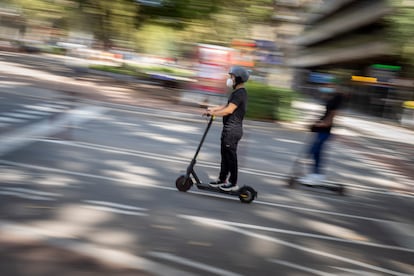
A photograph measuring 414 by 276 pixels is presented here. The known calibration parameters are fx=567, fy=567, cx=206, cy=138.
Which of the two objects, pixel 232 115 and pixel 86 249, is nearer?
pixel 86 249

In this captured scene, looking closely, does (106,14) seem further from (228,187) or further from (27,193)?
Answer: (27,193)

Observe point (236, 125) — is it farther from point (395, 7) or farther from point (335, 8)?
point (335, 8)

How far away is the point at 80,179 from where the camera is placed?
811 centimetres

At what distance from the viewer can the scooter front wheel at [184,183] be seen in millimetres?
7996

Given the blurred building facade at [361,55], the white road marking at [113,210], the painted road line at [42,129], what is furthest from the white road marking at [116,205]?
the blurred building facade at [361,55]

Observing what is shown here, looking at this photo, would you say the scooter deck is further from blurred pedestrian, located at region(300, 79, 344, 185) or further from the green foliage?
the green foliage

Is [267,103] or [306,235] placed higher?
[267,103]

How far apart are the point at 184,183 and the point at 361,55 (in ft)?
92.2

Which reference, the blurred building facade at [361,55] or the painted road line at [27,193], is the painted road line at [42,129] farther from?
the blurred building facade at [361,55]

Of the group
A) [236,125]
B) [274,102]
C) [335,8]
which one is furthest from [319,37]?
[236,125]

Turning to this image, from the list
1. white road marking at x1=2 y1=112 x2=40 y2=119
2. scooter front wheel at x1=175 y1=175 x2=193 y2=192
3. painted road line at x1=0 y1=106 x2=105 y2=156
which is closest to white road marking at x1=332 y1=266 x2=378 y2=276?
scooter front wheel at x1=175 y1=175 x2=193 y2=192

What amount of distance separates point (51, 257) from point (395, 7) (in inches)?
178

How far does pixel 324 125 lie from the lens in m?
9.55

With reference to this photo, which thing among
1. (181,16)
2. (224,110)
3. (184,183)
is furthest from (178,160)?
(181,16)
